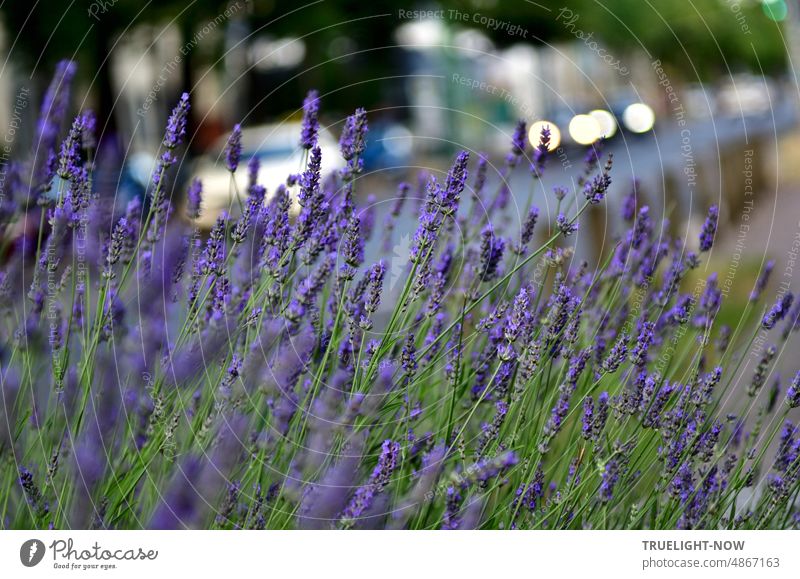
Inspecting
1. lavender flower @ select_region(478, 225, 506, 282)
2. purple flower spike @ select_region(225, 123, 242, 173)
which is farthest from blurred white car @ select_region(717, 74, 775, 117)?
purple flower spike @ select_region(225, 123, 242, 173)

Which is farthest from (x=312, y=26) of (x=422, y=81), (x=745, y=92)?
(x=745, y=92)

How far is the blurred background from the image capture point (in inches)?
87.7

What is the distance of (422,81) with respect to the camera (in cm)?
402

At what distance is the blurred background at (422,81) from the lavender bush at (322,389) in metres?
0.22

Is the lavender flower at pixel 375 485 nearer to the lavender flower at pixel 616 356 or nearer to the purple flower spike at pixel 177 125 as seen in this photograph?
the lavender flower at pixel 616 356

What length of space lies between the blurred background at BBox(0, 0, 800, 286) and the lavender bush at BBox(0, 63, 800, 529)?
0.22 m

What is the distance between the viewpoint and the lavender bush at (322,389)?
1.62 m

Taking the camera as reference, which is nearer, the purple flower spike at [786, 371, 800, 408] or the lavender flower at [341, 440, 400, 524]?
A: the lavender flower at [341, 440, 400, 524]

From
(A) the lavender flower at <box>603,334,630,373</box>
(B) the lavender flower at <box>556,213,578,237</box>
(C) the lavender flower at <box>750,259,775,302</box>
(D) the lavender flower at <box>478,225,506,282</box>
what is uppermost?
(B) the lavender flower at <box>556,213,578,237</box>

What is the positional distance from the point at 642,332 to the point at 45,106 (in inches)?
45.9

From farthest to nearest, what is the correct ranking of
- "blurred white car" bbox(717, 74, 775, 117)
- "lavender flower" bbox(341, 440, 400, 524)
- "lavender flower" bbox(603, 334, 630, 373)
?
1. "blurred white car" bbox(717, 74, 775, 117)
2. "lavender flower" bbox(603, 334, 630, 373)
3. "lavender flower" bbox(341, 440, 400, 524)

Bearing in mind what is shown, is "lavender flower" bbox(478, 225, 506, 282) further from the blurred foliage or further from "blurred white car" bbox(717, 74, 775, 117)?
the blurred foliage

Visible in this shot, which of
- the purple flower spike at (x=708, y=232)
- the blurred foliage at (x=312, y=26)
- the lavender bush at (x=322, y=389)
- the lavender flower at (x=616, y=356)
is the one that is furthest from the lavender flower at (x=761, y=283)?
the blurred foliage at (x=312, y=26)
